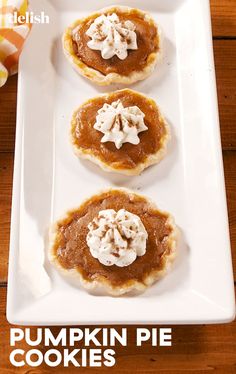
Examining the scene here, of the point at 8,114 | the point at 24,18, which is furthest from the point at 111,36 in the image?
the point at 8,114

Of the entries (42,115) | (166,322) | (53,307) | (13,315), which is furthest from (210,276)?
(42,115)

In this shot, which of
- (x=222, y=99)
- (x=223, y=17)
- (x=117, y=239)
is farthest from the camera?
(x=223, y=17)

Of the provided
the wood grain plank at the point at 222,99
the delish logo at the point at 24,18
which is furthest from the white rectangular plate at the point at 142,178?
the wood grain plank at the point at 222,99

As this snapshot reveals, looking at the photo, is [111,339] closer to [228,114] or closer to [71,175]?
[71,175]

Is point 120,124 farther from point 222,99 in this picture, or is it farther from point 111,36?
point 222,99

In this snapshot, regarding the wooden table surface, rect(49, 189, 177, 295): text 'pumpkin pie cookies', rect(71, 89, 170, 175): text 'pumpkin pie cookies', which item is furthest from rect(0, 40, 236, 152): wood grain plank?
rect(49, 189, 177, 295): text 'pumpkin pie cookies'
